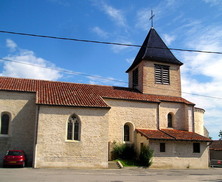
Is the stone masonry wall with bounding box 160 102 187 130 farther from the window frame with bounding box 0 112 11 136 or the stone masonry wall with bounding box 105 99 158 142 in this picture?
the window frame with bounding box 0 112 11 136

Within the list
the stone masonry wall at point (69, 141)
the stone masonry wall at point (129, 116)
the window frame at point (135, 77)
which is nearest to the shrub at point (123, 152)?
the stone masonry wall at point (129, 116)

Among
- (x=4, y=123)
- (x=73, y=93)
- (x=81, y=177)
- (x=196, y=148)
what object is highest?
(x=73, y=93)

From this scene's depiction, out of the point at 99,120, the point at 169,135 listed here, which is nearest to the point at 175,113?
the point at 169,135

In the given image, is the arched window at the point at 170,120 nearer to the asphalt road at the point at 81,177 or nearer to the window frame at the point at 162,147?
the window frame at the point at 162,147

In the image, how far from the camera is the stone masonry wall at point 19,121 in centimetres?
2177

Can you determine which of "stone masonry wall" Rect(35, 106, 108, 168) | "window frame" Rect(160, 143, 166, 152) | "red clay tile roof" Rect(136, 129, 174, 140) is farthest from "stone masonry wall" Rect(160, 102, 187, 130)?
"stone masonry wall" Rect(35, 106, 108, 168)

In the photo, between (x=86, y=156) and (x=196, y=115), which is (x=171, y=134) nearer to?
(x=196, y=115)

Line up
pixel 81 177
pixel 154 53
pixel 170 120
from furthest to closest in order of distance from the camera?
1. pixel 154 53
2. pixel 170 120
3. pixel 81 177

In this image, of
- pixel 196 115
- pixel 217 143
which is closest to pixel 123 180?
pixel 196 115

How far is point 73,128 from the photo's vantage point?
21266 mm

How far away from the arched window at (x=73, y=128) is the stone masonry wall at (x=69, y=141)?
0.40m

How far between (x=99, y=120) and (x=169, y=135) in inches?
275

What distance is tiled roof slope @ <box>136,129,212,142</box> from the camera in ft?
75.0

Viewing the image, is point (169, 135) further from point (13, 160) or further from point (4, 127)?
point (4, 127)
